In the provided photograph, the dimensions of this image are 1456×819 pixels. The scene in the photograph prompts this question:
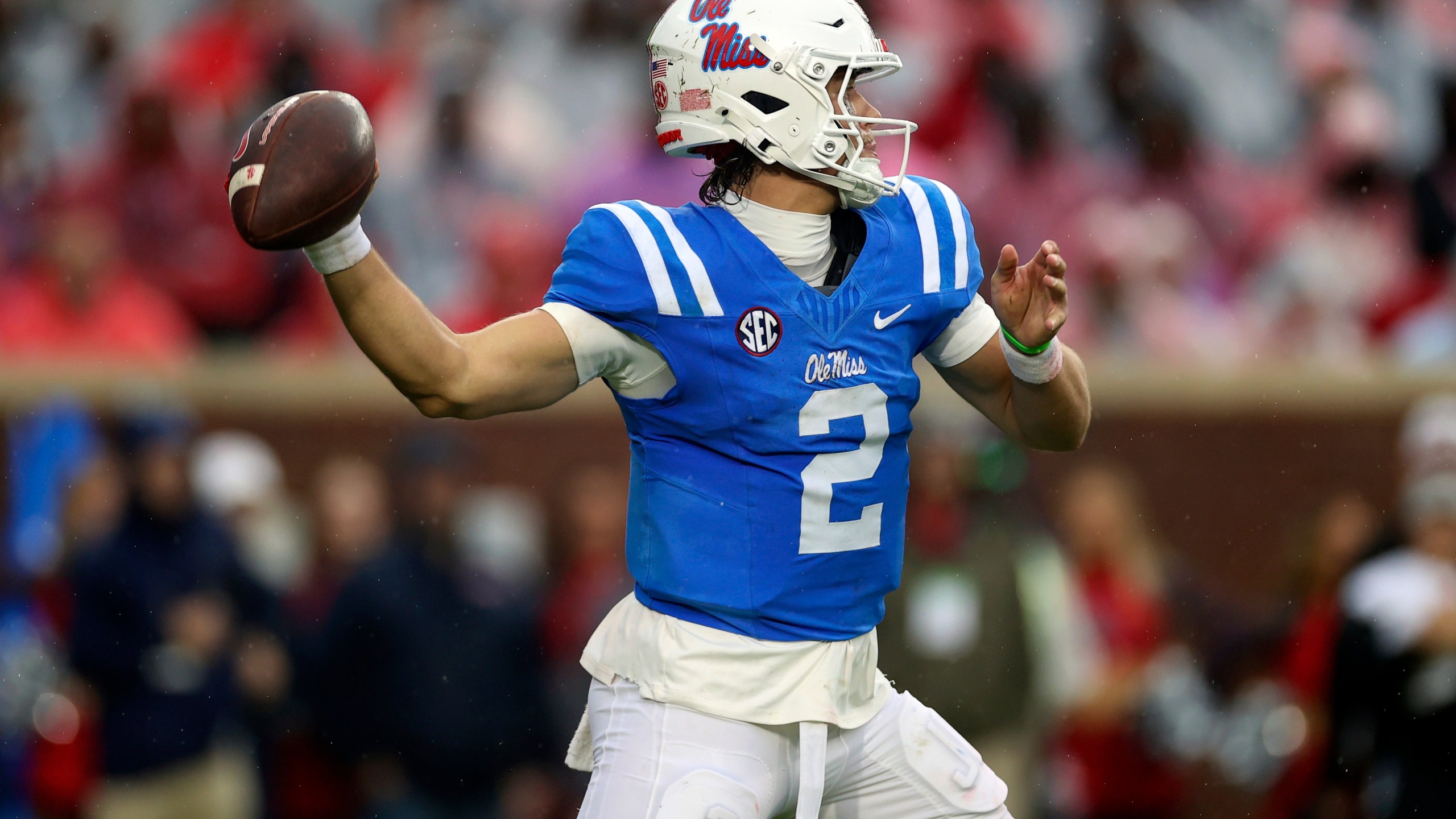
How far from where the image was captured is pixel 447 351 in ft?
9.56

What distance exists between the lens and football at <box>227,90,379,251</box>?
2.79 meters

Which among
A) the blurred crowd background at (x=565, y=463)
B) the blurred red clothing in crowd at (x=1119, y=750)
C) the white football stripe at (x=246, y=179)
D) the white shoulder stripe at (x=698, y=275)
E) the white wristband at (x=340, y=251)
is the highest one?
the white football stripe at (x=246, y=179)

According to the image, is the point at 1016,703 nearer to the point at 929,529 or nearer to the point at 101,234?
the point at 929,529

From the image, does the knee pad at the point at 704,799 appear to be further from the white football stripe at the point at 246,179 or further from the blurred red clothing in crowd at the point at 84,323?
the blurred red clothing in crowd at the point at 84,323

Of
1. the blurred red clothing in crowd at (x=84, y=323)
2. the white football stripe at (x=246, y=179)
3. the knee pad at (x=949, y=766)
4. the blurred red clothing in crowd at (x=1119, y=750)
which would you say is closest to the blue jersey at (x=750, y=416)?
the knee pad at (x=949, y=766)

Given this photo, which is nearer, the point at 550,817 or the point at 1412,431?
the point at 550,817

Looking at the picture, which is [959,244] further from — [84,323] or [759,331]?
[84,323]

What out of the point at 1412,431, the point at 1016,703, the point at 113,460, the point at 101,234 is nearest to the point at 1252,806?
the point at 1016,703

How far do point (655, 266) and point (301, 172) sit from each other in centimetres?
64

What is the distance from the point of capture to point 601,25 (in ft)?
27.1

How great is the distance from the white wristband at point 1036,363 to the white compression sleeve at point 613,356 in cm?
67

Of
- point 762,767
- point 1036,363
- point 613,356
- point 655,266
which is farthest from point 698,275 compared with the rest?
point 762,767

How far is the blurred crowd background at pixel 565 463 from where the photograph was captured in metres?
6.32

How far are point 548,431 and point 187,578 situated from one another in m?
1.57
